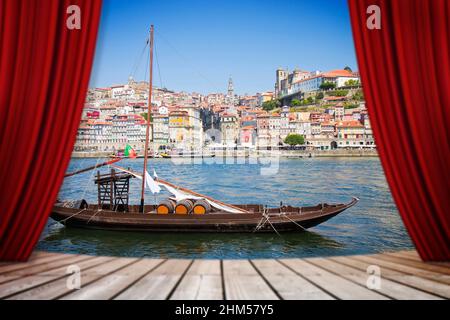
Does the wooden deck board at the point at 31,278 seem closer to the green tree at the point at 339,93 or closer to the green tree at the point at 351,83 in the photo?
the green tree at the point at 339,93

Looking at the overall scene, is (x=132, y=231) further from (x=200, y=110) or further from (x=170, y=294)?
(x=200, y=110)

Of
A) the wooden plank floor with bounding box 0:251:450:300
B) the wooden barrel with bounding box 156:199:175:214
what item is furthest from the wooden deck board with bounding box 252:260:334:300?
the wooden barrel with bounding box 156:199:175:214

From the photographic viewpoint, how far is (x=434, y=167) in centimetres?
218

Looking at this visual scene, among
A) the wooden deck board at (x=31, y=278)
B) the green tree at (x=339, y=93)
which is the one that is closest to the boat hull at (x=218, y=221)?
the wooden deck board at (x=31, y=278)

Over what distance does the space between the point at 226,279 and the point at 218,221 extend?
692 cm

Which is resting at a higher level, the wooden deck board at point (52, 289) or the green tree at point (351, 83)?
the green tree at point (351, 83)

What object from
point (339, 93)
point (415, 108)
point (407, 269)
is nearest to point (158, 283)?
point (407, 269)

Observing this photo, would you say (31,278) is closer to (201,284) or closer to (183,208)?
(201,284)

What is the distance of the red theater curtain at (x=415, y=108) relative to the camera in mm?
2168

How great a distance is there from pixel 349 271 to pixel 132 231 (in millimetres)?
Answer: 8089

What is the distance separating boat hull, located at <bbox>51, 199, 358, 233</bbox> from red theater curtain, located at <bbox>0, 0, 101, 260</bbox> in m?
6.56

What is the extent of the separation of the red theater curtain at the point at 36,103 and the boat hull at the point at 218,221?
656cm
